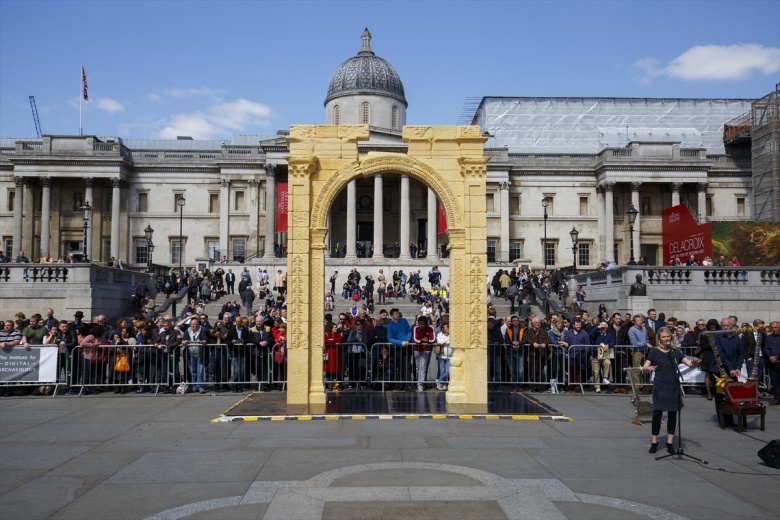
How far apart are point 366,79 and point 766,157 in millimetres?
31617

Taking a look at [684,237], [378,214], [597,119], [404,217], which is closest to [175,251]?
[378,214]

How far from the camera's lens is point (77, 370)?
16328 mm

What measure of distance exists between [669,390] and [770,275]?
71.3 ft

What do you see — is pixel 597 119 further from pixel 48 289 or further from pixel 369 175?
pixel 369 175

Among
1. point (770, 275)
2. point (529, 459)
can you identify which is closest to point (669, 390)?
point (529, 459)

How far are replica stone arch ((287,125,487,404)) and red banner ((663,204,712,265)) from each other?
22.9 m

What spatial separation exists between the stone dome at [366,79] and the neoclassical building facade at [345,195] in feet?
0.39

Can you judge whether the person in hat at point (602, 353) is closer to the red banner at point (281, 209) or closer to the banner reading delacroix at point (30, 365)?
the banner reading delacroix at point (30, 365)

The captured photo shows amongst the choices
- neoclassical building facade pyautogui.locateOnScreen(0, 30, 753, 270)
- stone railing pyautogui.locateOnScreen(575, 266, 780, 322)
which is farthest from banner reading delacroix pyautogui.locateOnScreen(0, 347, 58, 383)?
neoclassical building facade pyautogui.locateOnScreen(0, 30, 753, 270)

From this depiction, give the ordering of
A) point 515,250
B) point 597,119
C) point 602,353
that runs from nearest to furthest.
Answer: point 602,353
point 515,250
point 597,119

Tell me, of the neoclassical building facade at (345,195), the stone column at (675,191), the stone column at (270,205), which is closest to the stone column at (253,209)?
the neoclassical building facade at (345,195)

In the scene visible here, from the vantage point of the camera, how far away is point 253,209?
5775 cm

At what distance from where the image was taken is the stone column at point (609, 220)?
192ft

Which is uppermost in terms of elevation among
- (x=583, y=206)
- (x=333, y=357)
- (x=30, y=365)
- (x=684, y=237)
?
(x=583, y=206)
